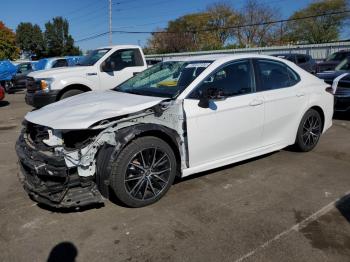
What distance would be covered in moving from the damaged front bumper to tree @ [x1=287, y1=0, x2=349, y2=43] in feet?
177

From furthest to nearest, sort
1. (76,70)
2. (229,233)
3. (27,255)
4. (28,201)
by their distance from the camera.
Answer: (76,70) → (28,201) → (229,233) → (27,255)

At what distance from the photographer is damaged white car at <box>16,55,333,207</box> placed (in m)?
3.57

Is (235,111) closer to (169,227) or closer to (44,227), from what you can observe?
(169,227)

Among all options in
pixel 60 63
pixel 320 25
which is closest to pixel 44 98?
pixel 60 63

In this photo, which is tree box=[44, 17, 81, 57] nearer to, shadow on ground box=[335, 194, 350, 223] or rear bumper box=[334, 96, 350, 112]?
rear bumper box=[334, 96, 350, 112]

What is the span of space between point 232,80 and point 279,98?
32.8 inches

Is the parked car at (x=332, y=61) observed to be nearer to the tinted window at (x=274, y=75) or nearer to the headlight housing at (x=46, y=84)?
the tinted window at (x=274, y=75)

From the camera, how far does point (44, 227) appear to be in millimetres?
3582

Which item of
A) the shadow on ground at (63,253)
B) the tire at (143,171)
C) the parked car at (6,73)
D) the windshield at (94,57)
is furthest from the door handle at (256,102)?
the parked car at (6,73)

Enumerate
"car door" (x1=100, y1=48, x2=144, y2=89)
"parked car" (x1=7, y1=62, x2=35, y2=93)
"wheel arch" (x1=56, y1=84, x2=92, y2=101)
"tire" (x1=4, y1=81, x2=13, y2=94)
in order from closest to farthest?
"wheel arch" (x1=56, y1=84, x2=92, y2=101), "car door" (x1=100, y1=48, x2=144, y2=89), "tire" (x1=4, y1=81, x2=13, y2=94), "parked car" (x1=7, y1=62, x2=35, y2=93)

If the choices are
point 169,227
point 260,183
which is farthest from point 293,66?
point 169,227

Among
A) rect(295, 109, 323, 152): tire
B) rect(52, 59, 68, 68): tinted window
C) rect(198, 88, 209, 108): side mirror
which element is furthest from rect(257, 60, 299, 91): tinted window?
rect(52, 59, 68, 68): tinted window

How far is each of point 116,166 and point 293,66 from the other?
343 centimetres

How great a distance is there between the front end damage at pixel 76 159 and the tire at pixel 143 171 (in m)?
0.09
